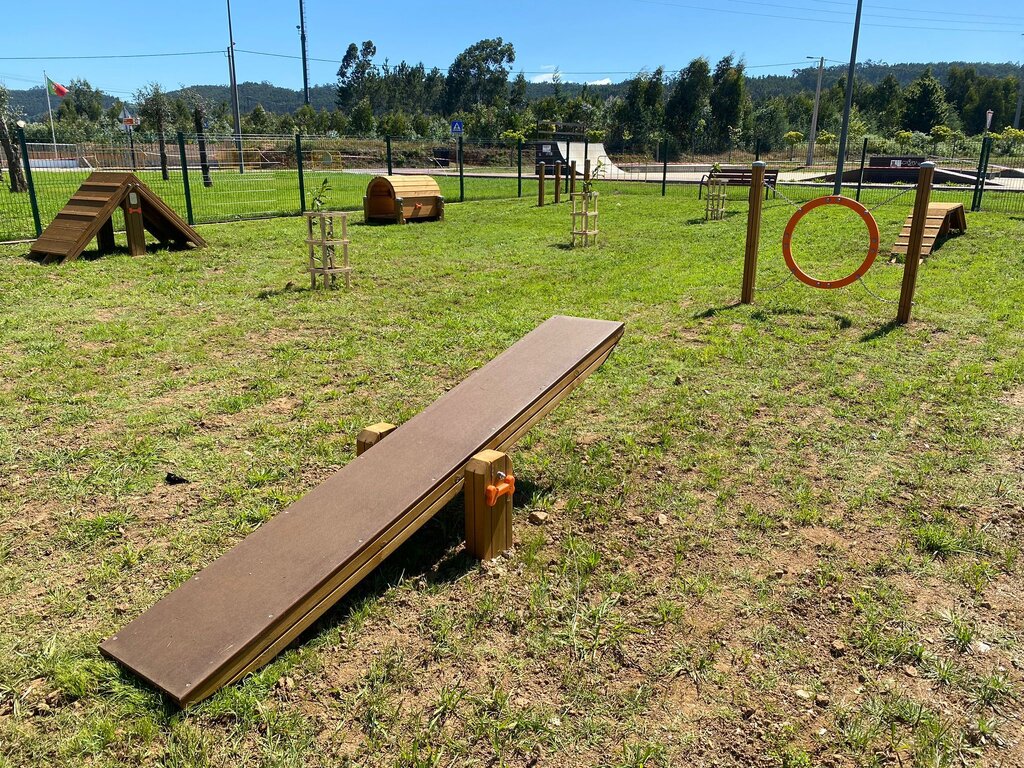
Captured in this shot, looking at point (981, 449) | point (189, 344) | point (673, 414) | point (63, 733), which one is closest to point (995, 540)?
point (981, 449)

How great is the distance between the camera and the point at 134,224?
10664mm

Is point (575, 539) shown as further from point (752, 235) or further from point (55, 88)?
point (55, 88)

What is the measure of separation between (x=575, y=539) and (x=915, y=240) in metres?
5.68

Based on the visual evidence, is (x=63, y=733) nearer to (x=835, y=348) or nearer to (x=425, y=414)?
(x=425, y=414)

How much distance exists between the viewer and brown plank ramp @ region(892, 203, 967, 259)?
34.8 ft

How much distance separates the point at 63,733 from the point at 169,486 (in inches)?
72.2

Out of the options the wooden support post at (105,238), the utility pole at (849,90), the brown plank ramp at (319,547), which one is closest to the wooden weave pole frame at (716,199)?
the utility pole at (849,90)

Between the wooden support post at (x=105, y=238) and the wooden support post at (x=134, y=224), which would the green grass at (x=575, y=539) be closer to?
the wooden support post at (x=134, y=224)

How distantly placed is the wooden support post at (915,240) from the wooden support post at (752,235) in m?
1.48

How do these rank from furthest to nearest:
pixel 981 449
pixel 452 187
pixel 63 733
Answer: pixel 452 187, pixel 981 449, pixel 63 733

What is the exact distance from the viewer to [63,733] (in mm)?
2328

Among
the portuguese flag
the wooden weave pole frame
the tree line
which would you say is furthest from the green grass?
the tree line

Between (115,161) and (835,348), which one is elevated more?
(115,161)

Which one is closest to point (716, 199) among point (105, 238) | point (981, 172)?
point (981, 172)
